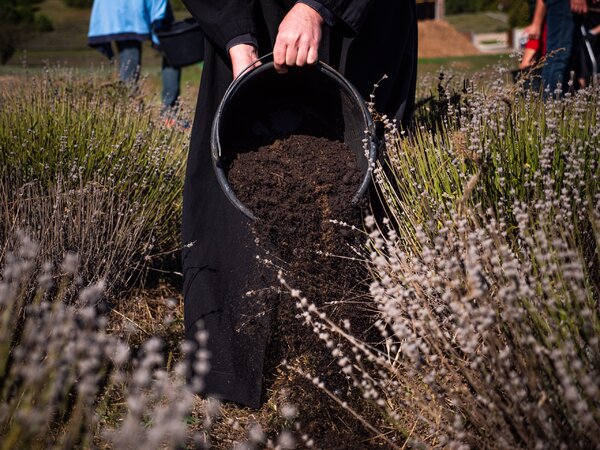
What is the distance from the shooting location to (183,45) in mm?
6402

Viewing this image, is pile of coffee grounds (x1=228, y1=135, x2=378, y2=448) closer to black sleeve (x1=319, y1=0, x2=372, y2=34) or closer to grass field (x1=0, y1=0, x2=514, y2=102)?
black sleeve (x1=319, y1=0, x2=372, y2=34)

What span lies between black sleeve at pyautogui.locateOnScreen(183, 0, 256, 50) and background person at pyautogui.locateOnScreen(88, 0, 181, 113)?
4171 millimetres

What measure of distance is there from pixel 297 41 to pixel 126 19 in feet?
16.9

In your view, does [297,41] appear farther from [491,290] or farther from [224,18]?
[491,290]

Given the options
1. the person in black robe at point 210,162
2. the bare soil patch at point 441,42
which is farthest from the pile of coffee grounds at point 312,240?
the bare soil patch at point 441,42

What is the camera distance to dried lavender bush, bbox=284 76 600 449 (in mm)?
1637

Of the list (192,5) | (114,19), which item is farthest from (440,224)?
(114,19)

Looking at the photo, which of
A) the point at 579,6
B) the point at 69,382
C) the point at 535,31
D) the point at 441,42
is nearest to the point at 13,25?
the point at 441,42

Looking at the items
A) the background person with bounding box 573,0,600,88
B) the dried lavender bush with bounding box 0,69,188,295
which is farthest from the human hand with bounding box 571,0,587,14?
the dried lavender bush with bounding box 0,69,188,295

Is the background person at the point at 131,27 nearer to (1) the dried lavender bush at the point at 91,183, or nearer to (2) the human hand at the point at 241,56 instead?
(1) the dried lavender bush at the point at 91,183

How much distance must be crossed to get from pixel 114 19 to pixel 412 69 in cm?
485

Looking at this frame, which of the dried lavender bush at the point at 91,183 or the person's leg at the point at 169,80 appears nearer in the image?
the dried lavender bush at the point at 91,183

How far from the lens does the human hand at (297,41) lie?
7.62 feet

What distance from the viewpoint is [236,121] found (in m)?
2.67
